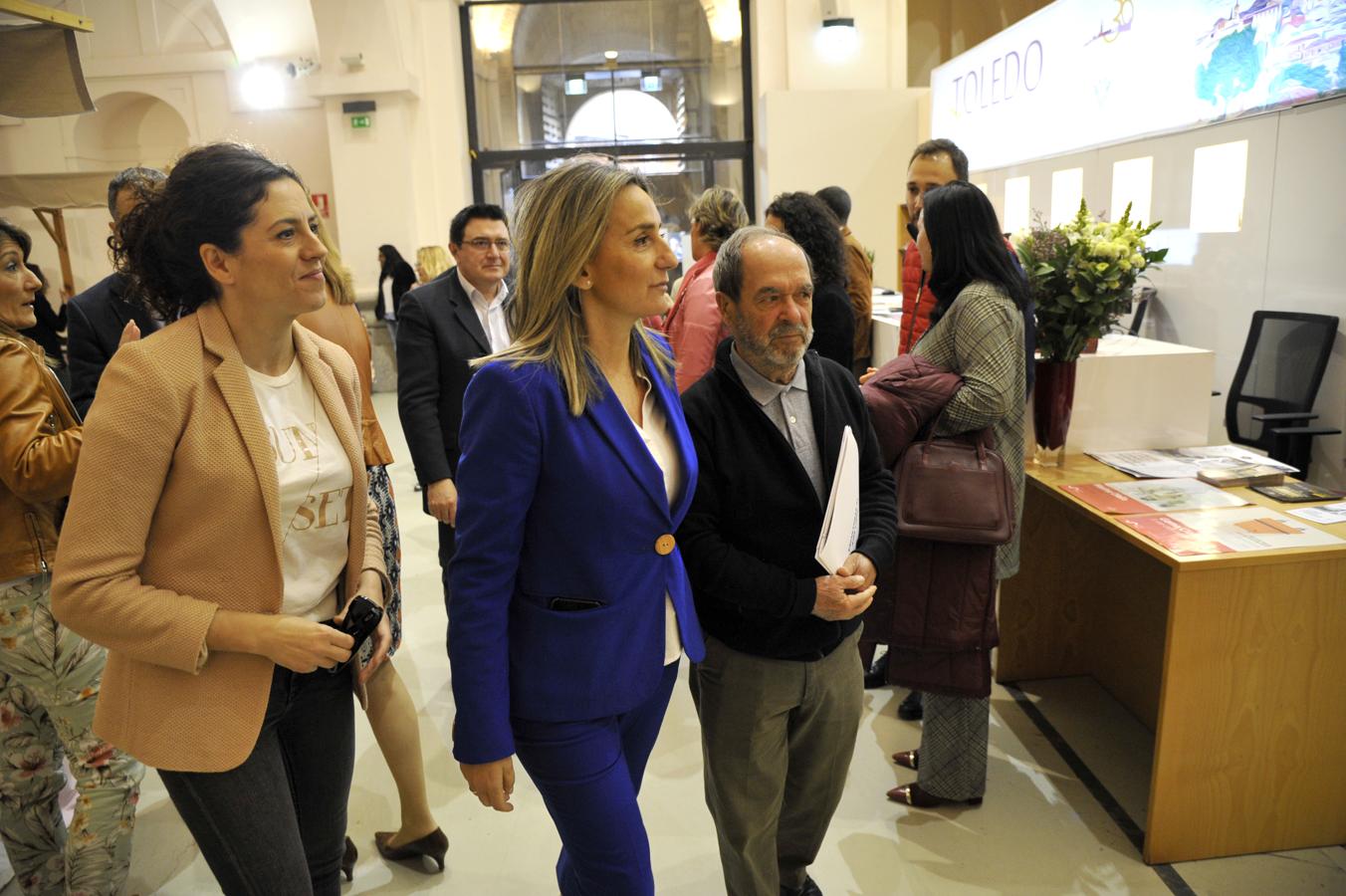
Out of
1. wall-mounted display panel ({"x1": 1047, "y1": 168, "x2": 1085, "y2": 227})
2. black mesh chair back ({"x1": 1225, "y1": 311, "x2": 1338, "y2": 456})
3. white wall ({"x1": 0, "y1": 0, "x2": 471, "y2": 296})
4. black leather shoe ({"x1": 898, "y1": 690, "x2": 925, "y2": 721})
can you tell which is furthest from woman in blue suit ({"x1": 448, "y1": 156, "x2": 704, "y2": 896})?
white wall ({"x1": 0, "y1": 0, "x2": 471, "y2": 296})

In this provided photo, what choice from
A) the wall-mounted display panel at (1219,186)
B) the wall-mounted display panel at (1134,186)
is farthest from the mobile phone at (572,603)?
the wall-mounted display panel at (1134,186)

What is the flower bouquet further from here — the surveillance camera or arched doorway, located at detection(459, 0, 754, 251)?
the surveillance camera

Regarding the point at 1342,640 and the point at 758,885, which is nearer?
the point at 758,885

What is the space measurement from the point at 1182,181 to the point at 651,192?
208 inches

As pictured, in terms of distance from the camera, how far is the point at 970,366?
7.94 feet

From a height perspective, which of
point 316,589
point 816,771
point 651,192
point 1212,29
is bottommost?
point 816,771

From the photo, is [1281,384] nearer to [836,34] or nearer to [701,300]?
[701,300]

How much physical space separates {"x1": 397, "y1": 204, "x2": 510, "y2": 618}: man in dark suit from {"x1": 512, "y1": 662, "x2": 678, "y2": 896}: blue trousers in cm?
148

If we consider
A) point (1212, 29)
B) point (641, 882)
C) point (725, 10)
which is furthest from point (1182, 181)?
point (725, 10)

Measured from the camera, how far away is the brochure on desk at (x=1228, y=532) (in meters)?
2.25

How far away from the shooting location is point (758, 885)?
191cm

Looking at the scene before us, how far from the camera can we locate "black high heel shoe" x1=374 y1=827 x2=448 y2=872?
2.50 m

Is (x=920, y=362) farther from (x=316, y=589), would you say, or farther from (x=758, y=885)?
(x=316, y=589)

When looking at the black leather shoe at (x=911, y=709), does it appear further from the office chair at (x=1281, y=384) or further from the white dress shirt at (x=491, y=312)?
the office chair at (x=1281, y=384)
